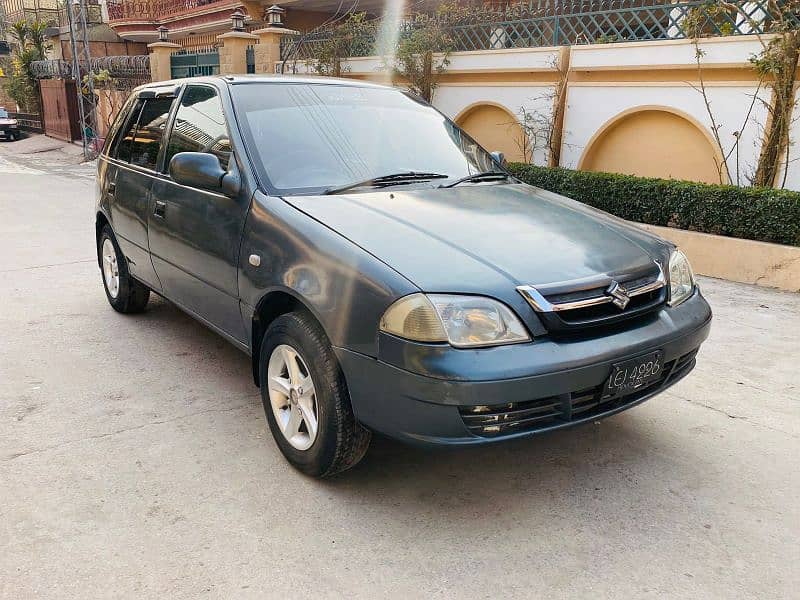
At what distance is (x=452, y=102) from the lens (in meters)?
10.6

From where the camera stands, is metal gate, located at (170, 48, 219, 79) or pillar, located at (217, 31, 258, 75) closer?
pillar, located at (217, 31, 258, 75)

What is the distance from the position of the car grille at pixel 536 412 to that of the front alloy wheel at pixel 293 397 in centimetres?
71

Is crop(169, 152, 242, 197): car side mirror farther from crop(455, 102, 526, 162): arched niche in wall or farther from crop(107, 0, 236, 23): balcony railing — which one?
crop(107, 0, 236, 23): balcony railing

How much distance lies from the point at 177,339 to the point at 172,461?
175 centimetres

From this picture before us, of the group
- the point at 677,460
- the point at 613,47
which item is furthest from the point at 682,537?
the point at 613,47

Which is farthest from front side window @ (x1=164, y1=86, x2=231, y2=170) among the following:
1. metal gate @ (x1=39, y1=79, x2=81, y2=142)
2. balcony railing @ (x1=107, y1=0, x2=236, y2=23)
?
balcony railing @ (x1=107, y1=0, x2=236, y2=23)

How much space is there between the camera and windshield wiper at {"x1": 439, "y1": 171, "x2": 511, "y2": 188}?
11.8ft

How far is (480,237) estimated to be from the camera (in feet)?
9.33

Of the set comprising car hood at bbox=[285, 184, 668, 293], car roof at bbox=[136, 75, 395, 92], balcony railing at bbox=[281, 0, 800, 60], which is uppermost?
balcony railing at bbox=[281, 0, 800, 60]

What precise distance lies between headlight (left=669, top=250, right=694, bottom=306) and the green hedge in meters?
3.59

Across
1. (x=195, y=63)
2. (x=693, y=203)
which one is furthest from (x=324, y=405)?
(x=195, y=63)

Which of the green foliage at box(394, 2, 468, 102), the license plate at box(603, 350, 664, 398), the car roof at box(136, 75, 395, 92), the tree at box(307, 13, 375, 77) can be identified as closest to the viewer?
the license plate at box(603, 350, 664, 398)

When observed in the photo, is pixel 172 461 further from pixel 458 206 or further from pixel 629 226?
pixel 629 226

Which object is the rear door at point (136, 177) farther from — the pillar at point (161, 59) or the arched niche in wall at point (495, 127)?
the pillar at point (161, 59)
